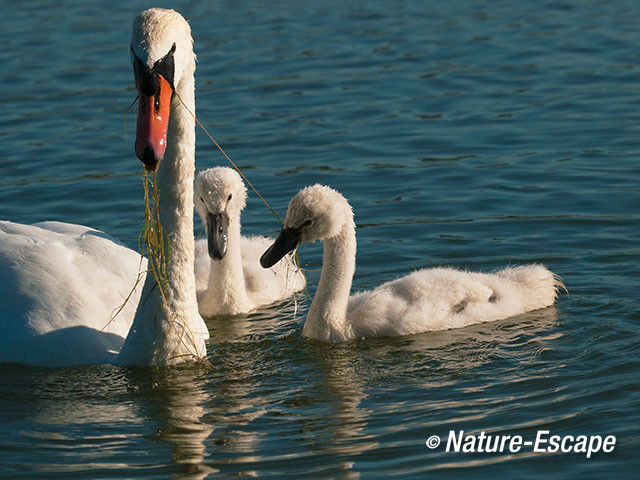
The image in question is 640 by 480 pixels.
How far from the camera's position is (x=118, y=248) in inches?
352

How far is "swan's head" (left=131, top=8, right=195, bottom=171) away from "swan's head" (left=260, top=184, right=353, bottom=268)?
182 centimetres

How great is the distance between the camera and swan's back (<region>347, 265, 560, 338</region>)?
28.2 feet

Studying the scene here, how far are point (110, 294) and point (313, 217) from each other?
1.53m

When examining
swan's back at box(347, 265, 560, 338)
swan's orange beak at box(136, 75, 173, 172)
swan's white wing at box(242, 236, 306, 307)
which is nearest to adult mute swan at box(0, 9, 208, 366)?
swan's orange beak at box(136, 75, 173, 172)

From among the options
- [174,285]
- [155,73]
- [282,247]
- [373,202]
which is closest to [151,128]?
[155,73]

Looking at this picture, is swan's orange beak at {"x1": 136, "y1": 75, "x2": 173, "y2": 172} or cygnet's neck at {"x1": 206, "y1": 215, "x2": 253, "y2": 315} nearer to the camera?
swan's orange beak at {"x1": 136, "y1": 75, "x2": 173, "y2": 172}

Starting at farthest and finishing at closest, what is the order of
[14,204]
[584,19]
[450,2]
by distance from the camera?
[450,2] < [584,19] < [14,204]

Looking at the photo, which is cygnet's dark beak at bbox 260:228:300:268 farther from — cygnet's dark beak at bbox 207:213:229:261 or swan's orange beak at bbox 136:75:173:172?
swan's orange beak at bbox 136:75:173:172

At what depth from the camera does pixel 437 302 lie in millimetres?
8664

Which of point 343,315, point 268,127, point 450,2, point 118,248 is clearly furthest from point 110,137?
point 450,2

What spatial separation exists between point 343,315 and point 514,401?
1.78 metres

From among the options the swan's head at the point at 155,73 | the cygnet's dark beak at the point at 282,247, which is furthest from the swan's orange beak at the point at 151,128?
the cygnet's dark beak at the point at 282,247

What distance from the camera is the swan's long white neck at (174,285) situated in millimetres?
7656

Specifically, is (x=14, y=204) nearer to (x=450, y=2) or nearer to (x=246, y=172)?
(x=246, y=172)
